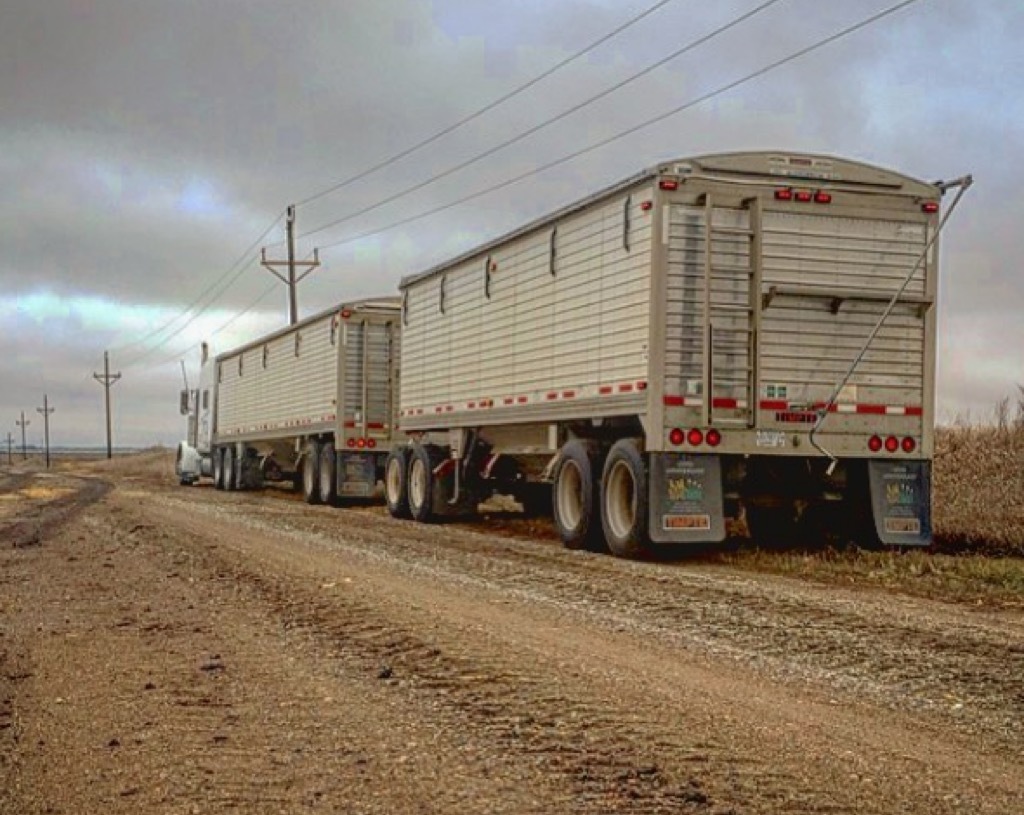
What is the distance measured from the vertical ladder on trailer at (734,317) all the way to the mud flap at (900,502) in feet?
5.81

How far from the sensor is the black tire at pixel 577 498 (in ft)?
50.0

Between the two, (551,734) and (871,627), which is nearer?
(551,734)

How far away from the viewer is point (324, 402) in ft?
88.6

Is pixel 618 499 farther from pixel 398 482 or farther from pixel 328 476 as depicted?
pixel 328 476

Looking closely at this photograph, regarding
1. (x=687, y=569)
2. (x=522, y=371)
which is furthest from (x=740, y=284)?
(x=522, y=371)

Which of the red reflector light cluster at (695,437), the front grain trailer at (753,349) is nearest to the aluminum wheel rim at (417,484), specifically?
the front grain trailer at (753,349)

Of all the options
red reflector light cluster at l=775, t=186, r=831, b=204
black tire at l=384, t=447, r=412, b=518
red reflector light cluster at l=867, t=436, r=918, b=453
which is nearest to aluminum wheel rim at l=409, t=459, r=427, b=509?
black tire at l=384, t=447, r=412, b=518

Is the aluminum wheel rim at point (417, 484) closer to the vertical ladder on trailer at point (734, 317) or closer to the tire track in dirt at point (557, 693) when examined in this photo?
the tire track in dirt at point (557, 693)

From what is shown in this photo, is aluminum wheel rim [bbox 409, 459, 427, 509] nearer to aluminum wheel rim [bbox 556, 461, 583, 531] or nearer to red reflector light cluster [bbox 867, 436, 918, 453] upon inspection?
aluminum wheel rim [bbox 556, 461, 583, 531]

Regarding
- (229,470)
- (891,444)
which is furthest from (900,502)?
(229,470)

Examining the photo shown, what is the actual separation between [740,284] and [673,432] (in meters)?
1.73

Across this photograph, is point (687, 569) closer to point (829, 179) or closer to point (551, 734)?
point (829, 179)

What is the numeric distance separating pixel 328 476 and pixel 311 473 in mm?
1271

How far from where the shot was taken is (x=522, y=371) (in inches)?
693
